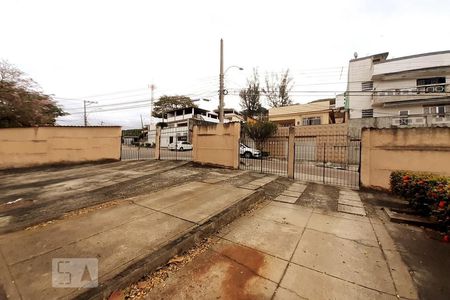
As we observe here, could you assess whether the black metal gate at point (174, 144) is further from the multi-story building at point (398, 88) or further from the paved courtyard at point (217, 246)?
the multi-story building at point (398, 88)

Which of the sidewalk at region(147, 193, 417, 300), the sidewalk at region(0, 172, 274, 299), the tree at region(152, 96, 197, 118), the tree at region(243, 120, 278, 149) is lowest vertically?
the sidewalk at region(147, 193, 417, 300)

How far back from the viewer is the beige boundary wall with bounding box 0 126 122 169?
1259 cm

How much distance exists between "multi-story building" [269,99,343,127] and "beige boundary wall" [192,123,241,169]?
1876 cm

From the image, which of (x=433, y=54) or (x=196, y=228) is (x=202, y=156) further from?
(x=433, y=54)

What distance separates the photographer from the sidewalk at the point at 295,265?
2664mm

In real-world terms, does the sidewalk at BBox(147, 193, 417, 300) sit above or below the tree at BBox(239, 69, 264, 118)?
below

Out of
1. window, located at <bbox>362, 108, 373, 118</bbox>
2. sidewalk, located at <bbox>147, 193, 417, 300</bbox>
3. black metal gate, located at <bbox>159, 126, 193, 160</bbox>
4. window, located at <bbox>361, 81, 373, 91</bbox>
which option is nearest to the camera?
sidewalk, located at <bbox>147, 193, 417, 300</bbox>

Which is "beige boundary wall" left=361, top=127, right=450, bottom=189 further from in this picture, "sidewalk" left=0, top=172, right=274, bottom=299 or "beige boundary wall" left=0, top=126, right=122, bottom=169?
"beige boundary wall" left=0, top=126, right=122, bottom=169

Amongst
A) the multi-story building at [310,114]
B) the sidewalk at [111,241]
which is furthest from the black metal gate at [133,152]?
the multi-story building at [310,114]

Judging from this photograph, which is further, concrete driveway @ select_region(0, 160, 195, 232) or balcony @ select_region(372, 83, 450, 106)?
balcony @ select_region(372, 83, 450, 106)

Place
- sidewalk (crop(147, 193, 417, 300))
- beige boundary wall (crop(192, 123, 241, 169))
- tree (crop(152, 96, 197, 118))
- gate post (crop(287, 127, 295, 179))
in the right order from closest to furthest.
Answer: sidewalk (crop(147, 193, 417, 300)) → gate post (crop(287, 127, 295, 179)) → beige boundary wall (crop(192, 123, 241, 169)) → tree (crop(152, 96, 197, 118))

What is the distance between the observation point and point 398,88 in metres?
20.9

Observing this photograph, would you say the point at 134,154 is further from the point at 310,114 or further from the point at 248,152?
the point at 310,114

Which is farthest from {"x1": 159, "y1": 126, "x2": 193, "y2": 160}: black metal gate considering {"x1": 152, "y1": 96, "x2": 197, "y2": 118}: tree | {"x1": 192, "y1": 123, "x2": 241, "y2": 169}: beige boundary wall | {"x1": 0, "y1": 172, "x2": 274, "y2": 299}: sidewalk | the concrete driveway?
{"x1": 152, "y1": 96, "x2": 197, "y2": 118}: tree
